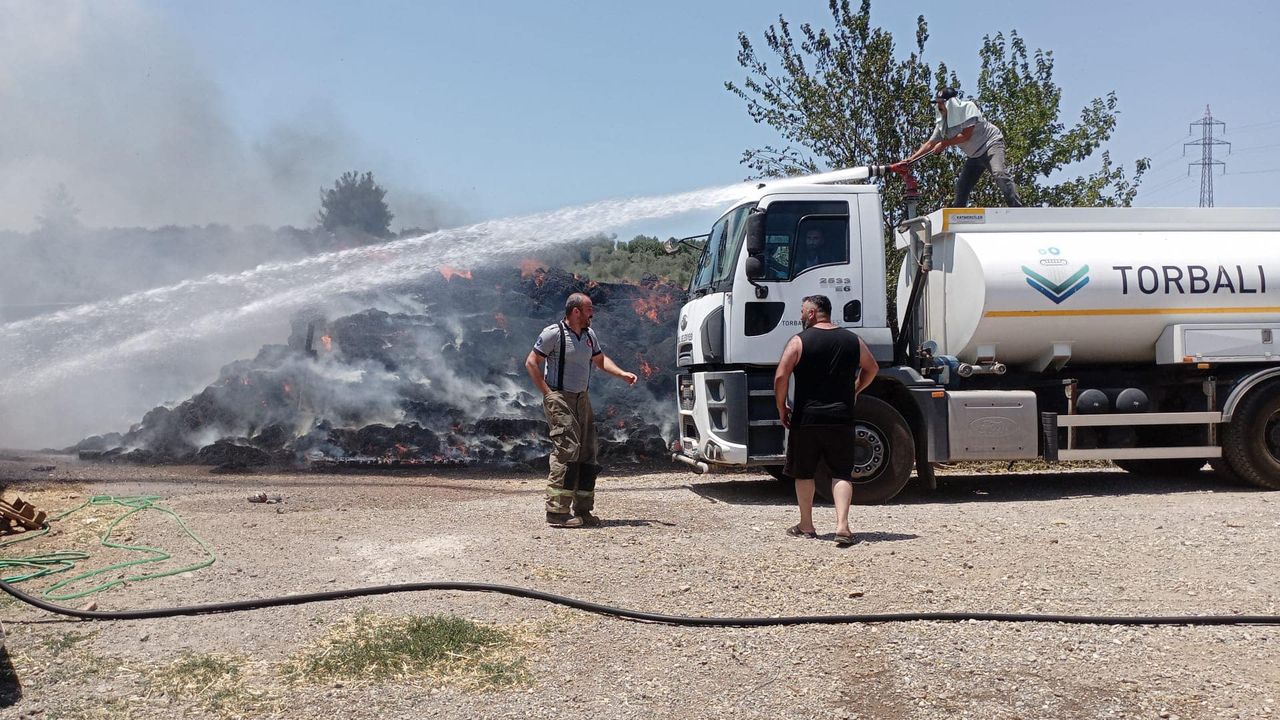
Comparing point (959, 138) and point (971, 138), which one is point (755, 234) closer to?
point (959, 138)

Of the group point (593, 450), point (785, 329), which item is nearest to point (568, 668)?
point (593, 450)

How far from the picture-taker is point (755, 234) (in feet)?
31.4

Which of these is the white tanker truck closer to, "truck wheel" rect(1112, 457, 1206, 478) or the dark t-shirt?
"truck wheel" rect(1112, 457, 1206, 478)

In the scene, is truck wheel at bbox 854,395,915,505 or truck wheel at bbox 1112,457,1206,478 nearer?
truck wheel at bbox 854,395,915,505

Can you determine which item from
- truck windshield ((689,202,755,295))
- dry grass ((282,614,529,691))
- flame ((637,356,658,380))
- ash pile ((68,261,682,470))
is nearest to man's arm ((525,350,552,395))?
truck windshield ((689,202,755,295))

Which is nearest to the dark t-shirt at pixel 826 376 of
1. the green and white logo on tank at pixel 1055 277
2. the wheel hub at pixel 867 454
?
the wheel hub at pixel 867 454

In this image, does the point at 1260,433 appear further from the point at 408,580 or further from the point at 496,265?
the point at 496,265

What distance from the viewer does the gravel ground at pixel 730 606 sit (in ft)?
14.6

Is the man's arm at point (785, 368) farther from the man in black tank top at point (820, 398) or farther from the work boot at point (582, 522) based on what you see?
the work boot at point (582, 522)

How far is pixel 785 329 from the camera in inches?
384

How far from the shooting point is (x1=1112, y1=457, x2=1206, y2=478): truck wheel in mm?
11914

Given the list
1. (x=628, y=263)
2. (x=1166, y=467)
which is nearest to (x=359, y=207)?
(x=628, y=263)

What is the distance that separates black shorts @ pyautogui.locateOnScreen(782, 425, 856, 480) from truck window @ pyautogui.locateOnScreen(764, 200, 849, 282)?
256cm

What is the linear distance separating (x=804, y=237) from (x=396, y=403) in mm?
7091
